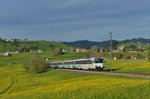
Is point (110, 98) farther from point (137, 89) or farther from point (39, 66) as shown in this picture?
point (39, 66)

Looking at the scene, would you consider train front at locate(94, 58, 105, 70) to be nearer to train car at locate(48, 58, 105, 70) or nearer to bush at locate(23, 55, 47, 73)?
train car at locate(48, 58, 105, 70)

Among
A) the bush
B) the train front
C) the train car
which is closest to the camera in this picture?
the train front

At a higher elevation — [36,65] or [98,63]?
[98,63]

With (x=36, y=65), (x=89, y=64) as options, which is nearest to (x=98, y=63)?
(x=89, y=64)

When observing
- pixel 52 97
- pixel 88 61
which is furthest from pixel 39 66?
pixel 52 97

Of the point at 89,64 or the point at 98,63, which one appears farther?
the point at 89,64

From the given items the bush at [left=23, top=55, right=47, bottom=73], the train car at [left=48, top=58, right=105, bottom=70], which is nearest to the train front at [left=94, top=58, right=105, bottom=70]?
the train car at [left=48, top=58, right=105, bottom=70]

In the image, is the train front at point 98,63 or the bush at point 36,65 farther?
the bush at point 36,65

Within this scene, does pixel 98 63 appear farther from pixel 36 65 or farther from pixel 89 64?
pixel 36 65

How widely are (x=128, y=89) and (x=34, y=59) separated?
116 metres

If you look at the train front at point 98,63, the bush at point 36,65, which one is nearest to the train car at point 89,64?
the train front at point 98,63

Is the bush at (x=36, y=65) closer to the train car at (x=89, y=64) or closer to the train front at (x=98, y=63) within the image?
the train car at (x=89, y=64)

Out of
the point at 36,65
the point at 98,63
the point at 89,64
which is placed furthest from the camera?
the point at 36,65

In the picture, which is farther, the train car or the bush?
the bush
